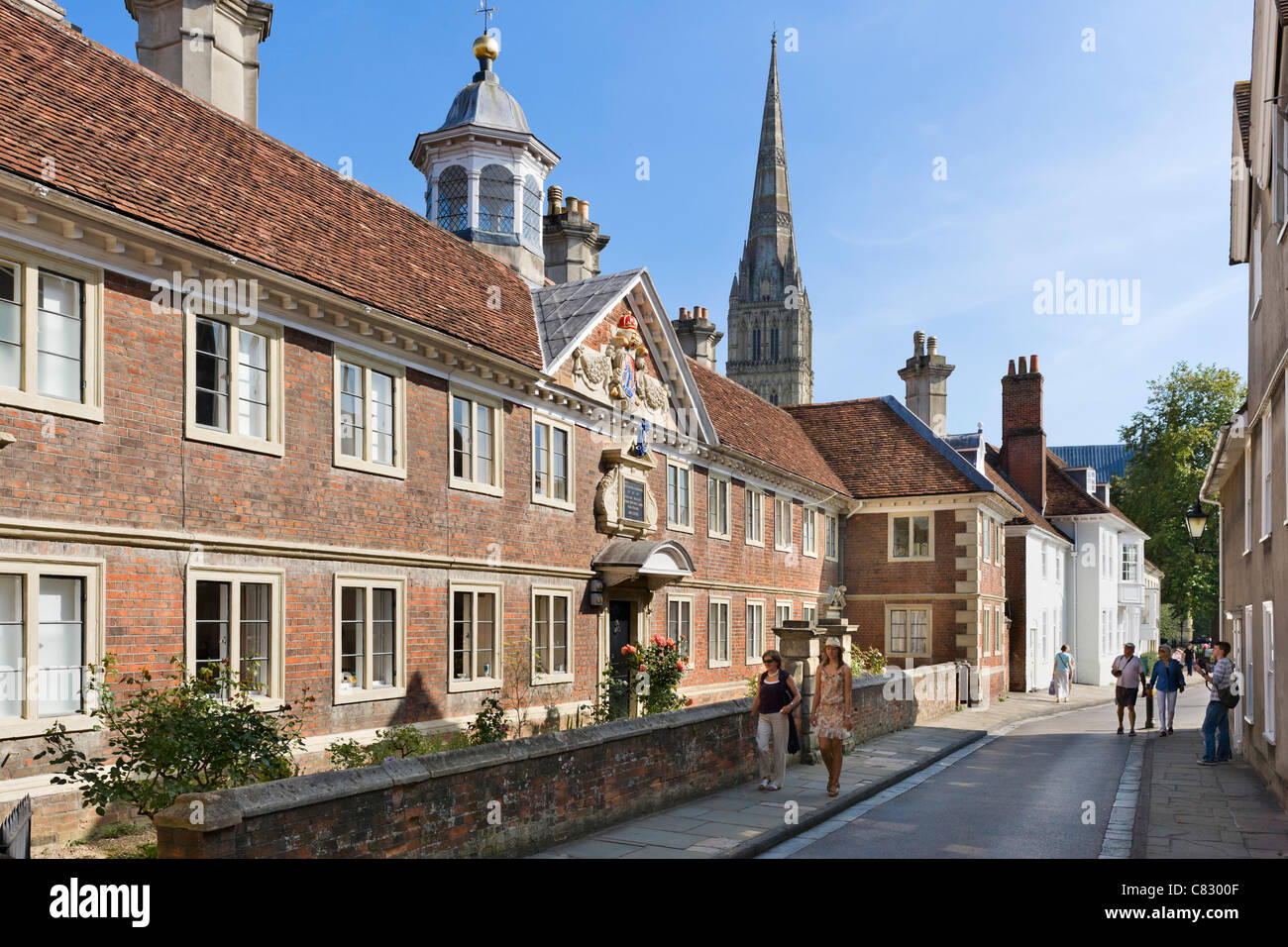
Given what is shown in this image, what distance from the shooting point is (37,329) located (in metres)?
9.79

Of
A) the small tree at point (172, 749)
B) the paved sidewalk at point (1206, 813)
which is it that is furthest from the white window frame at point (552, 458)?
the paved sidewalk at point (1206, 813)

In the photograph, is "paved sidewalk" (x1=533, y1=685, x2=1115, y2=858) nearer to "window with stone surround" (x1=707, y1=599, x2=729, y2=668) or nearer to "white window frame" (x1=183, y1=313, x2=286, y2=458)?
"window with stone surround" (x1=707, y1=599, x2=729, y2=668)

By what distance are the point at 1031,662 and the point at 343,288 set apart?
103ft

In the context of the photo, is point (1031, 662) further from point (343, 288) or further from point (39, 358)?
point (39, 358)

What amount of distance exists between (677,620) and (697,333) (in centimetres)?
1374

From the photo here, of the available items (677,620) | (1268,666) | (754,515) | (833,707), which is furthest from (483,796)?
(754,515)

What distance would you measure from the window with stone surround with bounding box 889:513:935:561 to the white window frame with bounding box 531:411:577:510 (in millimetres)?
16829

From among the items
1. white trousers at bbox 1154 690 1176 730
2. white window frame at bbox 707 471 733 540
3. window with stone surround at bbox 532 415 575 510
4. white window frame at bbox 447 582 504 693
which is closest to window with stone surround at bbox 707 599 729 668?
white window frame at bbox 707 471 733 540

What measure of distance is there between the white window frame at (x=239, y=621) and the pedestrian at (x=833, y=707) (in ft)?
20.8

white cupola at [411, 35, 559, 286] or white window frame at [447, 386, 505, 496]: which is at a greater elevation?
white cupola at [411, 35, 559, 286]

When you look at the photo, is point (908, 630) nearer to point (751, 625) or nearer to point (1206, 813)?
point (751, 625)

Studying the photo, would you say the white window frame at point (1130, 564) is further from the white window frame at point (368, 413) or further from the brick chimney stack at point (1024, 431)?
the white window frame at point (368, 413)

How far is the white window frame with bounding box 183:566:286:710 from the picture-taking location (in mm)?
11133

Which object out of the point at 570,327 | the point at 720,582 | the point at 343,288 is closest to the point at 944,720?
the point at 720,582
